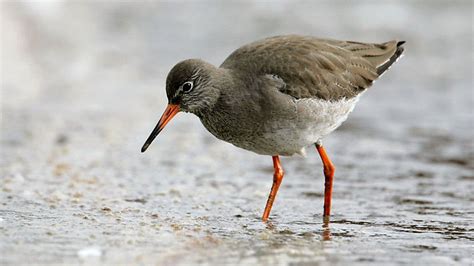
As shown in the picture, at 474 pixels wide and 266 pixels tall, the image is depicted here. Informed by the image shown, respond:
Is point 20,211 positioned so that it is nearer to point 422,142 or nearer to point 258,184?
point 258,184

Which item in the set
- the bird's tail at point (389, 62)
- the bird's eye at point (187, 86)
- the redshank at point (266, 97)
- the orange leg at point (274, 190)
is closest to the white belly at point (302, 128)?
the redshank at point (266, 97)

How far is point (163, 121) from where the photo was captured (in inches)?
286

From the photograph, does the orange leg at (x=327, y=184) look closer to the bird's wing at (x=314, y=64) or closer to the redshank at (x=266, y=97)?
the redshank at (x=266, y=97)

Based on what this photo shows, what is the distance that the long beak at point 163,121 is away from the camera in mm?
7258

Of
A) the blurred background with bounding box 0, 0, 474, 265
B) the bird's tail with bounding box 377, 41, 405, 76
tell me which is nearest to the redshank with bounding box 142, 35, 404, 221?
the blurred background with bounding box 0, 0, 474, 265

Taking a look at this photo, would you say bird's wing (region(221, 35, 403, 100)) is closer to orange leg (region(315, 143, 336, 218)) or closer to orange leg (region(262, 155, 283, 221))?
orange leg (region(315, 143, 336, 218))

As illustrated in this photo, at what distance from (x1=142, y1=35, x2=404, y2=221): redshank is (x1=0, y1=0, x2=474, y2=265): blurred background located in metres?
0.66

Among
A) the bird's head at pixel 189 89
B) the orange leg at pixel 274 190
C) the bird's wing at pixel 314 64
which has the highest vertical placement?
the bird's wing at pixel 314 64

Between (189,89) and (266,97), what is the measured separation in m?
0.65

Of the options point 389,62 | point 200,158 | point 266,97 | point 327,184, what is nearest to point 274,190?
point 327,184

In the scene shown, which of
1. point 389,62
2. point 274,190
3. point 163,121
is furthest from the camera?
point 389,62

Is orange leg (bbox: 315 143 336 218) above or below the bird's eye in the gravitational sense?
below

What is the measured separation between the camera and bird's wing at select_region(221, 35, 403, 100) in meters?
7.54

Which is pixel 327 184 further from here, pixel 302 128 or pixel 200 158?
pixel 200 158
